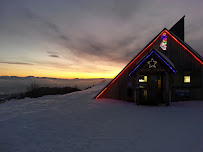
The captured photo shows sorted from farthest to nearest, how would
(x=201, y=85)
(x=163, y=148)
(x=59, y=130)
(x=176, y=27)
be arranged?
1. (x=176, y=27)
2. (x=201, y=85)
3. (x=59, y=130)
4. (x=163, y=148)

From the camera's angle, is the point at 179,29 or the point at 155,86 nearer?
the point at 155,86

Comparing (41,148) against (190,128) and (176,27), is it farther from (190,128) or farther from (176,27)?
(176,27)

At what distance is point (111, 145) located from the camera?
3.14 metres

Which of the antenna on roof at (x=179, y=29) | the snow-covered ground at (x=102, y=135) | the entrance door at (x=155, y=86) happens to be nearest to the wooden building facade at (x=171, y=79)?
the entrance door at (x=155, y=86)

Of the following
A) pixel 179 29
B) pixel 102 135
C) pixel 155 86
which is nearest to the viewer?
pixel 102 135

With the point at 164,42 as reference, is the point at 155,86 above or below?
A: below

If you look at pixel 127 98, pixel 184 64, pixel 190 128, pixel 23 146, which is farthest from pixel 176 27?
pixel 23 146

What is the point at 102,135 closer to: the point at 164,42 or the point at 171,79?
the point at 171,79

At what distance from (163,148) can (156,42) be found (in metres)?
9.21

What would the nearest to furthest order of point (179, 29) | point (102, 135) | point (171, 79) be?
point (102, 135) < point (171, 79) < point (179, 29)

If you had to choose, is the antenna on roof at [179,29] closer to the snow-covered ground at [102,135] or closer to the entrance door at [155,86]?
the entrance door at [155,86]

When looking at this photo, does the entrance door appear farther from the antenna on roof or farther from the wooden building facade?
the antenna on roof

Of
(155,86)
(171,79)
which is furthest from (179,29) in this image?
(155,86)

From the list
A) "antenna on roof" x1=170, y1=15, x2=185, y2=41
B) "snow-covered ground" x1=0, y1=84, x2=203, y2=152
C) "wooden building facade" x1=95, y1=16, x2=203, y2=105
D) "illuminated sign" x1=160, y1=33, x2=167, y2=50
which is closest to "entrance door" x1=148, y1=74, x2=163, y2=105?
"wooden building facade" x1=95, y1=16, x2=203, y2=105
